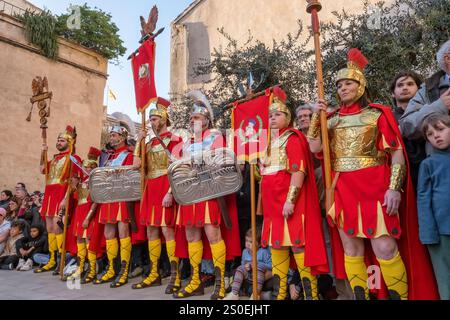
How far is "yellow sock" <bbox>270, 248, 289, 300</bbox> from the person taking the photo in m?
2.74

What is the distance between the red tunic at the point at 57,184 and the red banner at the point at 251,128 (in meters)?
2.66

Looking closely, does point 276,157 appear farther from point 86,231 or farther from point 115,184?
point 86,231

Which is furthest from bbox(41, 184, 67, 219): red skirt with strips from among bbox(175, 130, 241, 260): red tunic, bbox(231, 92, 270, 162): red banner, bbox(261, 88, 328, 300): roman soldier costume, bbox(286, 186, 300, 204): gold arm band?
bbox(286, 186, 300, 204): gold arm band

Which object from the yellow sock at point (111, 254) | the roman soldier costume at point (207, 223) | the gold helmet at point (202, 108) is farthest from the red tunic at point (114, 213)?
the gold helmet at point (202, 108)

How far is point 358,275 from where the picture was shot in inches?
90.8

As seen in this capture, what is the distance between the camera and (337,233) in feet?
8.38

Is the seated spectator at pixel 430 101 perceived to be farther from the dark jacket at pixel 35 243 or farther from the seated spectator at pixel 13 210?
the seated spectator at pixel 13 210

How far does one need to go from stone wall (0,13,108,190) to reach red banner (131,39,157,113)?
748 cm

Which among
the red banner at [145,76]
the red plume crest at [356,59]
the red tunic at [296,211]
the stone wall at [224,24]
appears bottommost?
the red tunic at [296,211]

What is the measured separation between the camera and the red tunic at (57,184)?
16.3ft

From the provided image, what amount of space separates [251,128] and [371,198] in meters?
1.26

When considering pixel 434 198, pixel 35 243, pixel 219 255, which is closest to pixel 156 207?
pixel 219 255

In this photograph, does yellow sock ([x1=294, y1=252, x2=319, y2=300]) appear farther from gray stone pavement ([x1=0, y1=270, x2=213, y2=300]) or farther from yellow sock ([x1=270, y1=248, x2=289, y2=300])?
gray stone pavement ([x1=0, y1=270, x2=213, y2=300])
